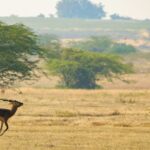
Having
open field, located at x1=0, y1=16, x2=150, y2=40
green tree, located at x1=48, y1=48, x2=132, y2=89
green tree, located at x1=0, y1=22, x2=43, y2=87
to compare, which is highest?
green tree, located at x1=0, y1=22, x2=43, y2=87

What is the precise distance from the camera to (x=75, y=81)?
5962 cm

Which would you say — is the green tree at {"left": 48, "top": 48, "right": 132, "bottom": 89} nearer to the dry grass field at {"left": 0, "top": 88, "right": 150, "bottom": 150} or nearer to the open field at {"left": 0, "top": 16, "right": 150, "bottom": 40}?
the dry grass field at {"left": 0, "top": 88, "right": 150, "bottom": 150}

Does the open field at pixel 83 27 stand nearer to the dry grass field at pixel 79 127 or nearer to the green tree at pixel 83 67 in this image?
the green tree at pixel 83 67

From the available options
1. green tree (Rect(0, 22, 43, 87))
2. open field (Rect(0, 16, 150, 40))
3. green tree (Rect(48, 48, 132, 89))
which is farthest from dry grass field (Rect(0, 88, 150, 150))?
open field (Rect(0, 16, 150, 40))

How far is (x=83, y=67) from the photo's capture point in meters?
59.6

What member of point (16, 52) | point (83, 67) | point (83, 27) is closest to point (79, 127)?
point (16, 52)

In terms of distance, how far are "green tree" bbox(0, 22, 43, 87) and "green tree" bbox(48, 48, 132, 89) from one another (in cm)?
1845

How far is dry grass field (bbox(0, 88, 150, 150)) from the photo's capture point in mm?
19516

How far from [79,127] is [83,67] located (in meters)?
34.9

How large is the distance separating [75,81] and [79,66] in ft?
3.77

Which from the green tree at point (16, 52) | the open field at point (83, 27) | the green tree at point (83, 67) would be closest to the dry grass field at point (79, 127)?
the green tree at point (16, 52)

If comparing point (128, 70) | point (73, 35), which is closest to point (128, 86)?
point (128, 70)

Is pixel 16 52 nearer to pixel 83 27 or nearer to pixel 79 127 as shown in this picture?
pixel 79 127

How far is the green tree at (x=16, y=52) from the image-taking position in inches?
1423
